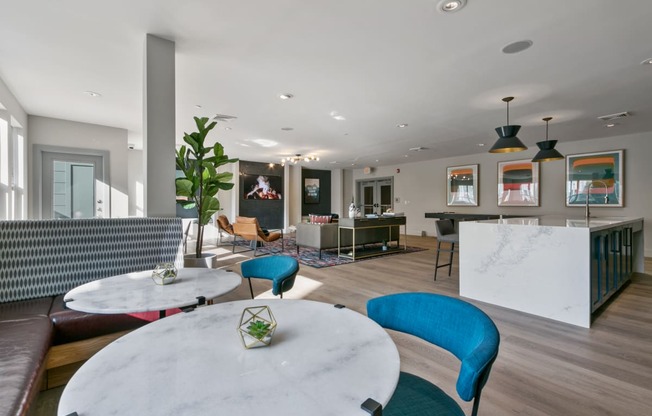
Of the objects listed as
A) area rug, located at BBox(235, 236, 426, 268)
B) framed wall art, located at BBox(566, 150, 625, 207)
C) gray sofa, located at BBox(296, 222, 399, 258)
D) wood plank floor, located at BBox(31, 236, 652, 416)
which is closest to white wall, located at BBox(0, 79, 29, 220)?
wood plank floor, located at BBox(31, 236, 652, 416)

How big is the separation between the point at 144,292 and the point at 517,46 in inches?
147

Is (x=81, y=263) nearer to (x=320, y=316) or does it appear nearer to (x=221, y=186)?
(x=221, y=186)

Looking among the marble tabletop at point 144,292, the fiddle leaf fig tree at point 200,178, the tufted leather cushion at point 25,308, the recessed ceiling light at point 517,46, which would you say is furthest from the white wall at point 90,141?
the recessed ceiling light at point 517,46

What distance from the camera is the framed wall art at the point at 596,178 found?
6539 millimetres

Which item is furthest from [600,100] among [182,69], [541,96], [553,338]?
[182,69]

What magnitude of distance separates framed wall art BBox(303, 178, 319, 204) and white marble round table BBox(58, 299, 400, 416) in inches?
438

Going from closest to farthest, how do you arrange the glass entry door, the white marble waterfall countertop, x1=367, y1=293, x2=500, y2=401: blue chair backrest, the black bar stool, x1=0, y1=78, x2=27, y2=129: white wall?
x1=367, y1=293, x2=500, y2=401: blue chair backrest
the white marble waterfall countertop
x1=0, y1=78, x2=27, y2=129: white wall
the black bar stool
the glass entry door

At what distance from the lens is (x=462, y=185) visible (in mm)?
9195

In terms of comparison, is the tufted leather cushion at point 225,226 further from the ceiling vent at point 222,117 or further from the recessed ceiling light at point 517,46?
the recessed ceiling light at point 517,46

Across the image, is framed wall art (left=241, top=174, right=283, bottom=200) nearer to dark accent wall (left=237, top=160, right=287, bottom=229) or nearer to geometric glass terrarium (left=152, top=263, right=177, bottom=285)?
dark accent wall (left=237, top=160, right=287, bottom=229)

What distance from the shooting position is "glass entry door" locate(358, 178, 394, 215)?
38.2ft

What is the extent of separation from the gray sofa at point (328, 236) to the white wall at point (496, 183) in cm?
370

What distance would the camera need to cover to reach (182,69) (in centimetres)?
350

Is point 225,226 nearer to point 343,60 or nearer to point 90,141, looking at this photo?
point 90,141
